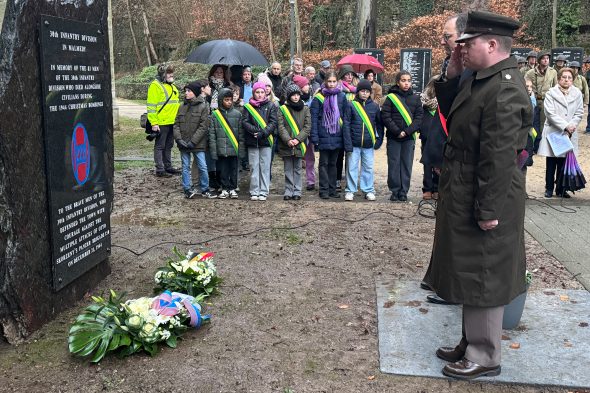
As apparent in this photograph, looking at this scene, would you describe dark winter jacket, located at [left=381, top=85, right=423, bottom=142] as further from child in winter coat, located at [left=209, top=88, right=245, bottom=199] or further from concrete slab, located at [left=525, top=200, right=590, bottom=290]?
child in winter coat, located at [left=209, top=88, right=245, bottom=199]

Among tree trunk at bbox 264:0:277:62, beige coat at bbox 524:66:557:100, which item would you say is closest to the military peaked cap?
beige coat at bbox 524:66:557:100

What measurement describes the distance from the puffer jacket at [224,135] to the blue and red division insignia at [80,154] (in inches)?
166

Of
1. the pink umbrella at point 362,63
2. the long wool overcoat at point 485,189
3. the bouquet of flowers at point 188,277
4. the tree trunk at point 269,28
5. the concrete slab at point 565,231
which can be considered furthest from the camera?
the tree trunk at point 269,28

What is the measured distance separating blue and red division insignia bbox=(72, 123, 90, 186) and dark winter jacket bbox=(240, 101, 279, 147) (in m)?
4.18

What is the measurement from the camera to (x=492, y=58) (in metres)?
3.73

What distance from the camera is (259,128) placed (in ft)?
30.7

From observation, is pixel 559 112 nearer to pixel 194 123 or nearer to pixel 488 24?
pixel 194 123

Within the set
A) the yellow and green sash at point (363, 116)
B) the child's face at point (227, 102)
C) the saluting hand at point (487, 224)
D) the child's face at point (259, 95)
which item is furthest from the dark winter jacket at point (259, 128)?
the saluting hand at point (487, 224)

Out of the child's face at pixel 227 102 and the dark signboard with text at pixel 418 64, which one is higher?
the dark signboard with text at pixel 418 64

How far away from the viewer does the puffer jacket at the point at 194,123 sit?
31.1ft

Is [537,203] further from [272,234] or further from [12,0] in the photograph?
[12,0]

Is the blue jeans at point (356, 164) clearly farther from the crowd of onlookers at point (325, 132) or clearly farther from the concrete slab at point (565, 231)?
the concrete slab at point (565, 231)

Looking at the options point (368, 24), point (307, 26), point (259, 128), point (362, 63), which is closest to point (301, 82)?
point (259, 128)

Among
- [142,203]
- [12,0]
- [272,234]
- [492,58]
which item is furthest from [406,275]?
[142,203]
